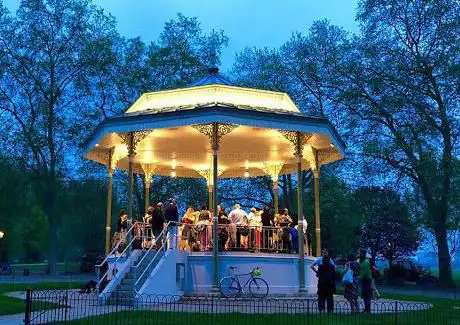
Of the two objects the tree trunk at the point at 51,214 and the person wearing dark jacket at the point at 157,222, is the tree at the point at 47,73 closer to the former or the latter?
the tree trunk at the point at 51,214

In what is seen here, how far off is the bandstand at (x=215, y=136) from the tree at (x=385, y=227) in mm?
17580

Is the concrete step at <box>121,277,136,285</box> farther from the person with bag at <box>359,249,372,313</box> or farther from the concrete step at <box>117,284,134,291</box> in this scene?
the person with bag at <box>359,249,372,313</box>

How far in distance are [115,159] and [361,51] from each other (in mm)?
20876

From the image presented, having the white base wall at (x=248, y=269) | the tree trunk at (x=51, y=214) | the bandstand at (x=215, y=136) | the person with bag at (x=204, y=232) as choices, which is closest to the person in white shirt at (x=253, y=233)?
the white base wall at (x=248, y=269)

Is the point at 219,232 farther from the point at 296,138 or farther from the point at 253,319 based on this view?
the point at 253,319

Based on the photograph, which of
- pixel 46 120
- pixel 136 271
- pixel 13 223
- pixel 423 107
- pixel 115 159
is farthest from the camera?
pixel 13 223

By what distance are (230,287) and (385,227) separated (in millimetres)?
30427

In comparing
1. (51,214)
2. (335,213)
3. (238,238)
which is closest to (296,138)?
(238,238)

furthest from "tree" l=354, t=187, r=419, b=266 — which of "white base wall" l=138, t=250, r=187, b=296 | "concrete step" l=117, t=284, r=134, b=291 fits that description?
"concrete step" l=117, t=284, r=134, b=291

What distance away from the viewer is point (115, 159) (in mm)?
25422

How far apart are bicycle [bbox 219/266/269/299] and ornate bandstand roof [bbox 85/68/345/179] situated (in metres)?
4.72

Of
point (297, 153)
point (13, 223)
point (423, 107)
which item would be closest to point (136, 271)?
point (297, 153)

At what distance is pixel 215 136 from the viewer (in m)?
19.4

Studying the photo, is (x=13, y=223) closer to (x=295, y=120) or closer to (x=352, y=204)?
(x=352, y=204)
